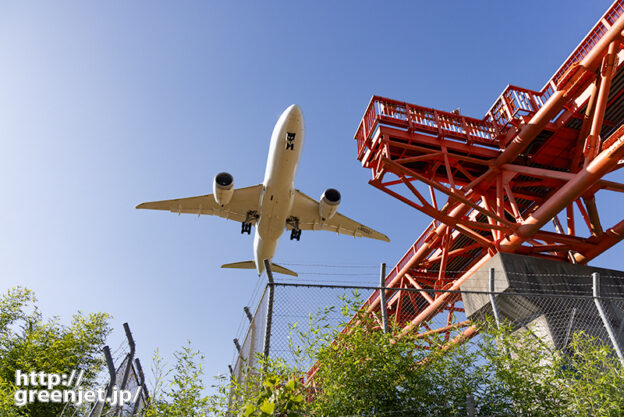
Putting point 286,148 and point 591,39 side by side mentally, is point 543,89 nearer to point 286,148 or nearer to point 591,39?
point 591,39

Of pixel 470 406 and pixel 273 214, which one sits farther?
pixel 273 214

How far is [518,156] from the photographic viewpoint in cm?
1634

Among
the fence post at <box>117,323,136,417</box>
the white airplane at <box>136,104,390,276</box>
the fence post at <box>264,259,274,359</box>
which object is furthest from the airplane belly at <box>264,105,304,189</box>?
the fence post at <box>264,259,274,359</box>

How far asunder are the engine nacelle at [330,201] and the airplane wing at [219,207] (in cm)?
382

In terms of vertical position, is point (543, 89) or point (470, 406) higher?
point (543, 89)

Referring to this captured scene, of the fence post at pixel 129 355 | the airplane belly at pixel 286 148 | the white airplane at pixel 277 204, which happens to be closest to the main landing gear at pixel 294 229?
the white airplane at pixel 277 204

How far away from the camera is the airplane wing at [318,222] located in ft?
84.4

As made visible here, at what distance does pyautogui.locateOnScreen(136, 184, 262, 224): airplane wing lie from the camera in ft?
79.9

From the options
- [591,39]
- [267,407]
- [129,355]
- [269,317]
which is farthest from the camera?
[591,39]

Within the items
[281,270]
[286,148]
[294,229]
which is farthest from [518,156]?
[281,270]

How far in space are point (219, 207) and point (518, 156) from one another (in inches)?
653

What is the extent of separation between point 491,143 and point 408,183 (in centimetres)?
390

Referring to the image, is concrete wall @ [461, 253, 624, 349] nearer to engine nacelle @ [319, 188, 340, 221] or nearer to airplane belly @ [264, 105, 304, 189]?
airplane belly @ [264, 105, 304, 189]

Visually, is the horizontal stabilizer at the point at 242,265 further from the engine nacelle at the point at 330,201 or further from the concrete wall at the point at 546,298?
the concrete wall at the point at 546,298
